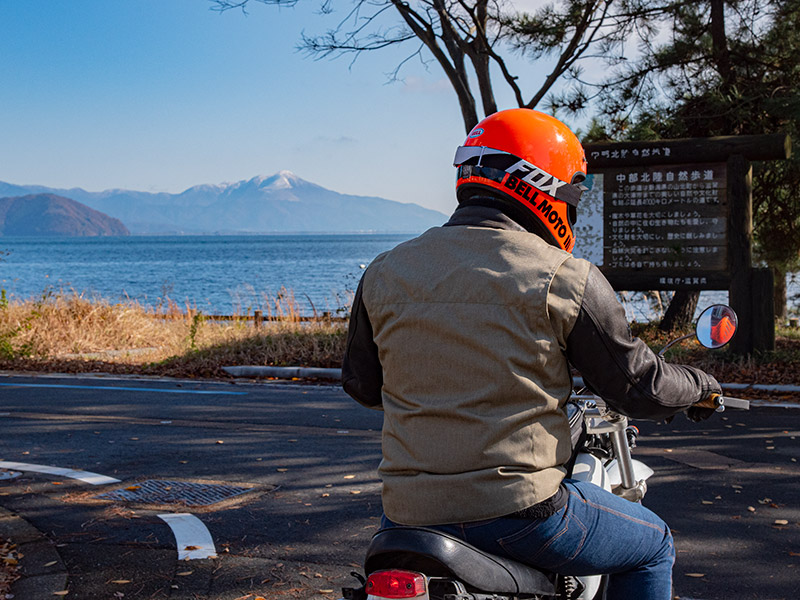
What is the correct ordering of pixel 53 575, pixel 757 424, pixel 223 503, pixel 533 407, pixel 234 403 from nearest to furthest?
1. pixel 533 407
2. pixel 53 575
3. pixel 223 503
4. pixel 757 424
5. pixel 234 403

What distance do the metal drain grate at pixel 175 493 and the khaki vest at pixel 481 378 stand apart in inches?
153

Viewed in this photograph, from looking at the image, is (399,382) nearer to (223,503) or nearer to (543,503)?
(543,503)

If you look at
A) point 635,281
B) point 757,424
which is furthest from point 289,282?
point 757,424

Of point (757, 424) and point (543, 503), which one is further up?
point (543, 503)

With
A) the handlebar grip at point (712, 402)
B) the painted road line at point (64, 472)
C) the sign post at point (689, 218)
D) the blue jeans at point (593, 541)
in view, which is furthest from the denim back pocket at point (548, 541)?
the sign post at point (689, 218)

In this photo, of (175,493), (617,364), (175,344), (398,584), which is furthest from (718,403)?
(175,344)

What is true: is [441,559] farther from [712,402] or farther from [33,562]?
Answer: [33,562]

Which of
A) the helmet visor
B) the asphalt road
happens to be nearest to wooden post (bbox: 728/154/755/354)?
the asphalt road

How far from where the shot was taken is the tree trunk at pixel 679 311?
607 inches

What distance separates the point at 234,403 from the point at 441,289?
7940 millimetres

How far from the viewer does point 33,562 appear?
4.62 m

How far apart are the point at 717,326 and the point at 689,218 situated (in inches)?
410

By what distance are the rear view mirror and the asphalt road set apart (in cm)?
200

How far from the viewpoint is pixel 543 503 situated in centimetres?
216
